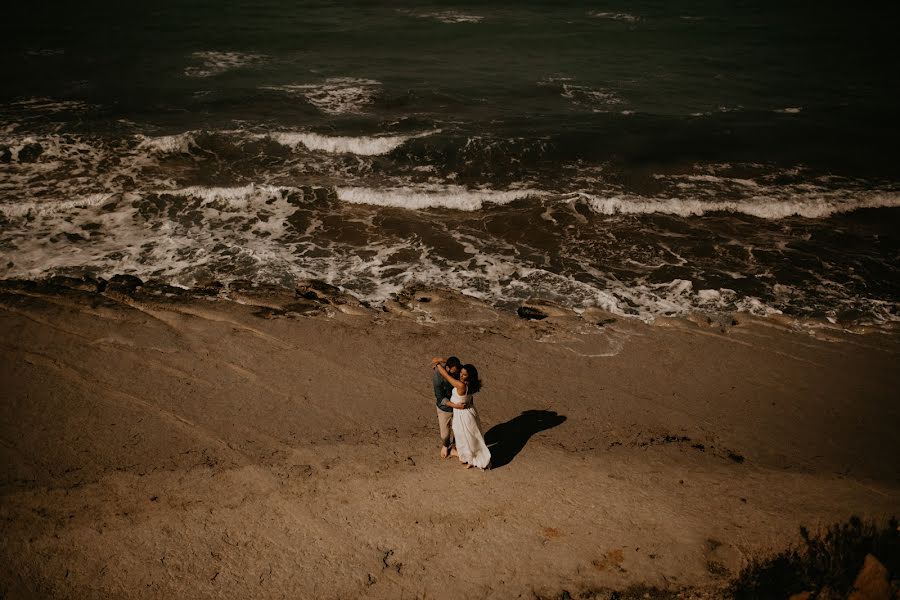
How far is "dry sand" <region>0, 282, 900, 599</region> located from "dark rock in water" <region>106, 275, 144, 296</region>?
214 millimetres

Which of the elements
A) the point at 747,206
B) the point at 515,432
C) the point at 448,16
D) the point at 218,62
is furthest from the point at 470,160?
the point at 448,16

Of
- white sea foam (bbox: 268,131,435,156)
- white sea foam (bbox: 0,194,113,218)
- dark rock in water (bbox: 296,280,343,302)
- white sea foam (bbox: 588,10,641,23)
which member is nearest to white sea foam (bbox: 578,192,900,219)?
white sea foam (bbox: 268,131,435,156)

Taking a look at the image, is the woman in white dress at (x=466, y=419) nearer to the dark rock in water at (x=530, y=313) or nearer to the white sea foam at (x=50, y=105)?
the dark rock in water at (x=530, y=313)

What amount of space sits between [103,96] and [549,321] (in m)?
19.2

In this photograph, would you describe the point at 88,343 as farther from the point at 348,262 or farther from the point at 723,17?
the point at 723,17

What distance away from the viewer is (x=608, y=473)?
621cm

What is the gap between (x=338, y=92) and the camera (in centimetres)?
2044

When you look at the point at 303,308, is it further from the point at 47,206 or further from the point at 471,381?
the point at 47,206

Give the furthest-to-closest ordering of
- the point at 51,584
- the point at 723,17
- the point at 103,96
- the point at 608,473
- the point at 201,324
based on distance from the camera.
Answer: the point at 723,17 → the point at 103,96 → the point at 201,324 → the point at 608,473 → the point at 51,584

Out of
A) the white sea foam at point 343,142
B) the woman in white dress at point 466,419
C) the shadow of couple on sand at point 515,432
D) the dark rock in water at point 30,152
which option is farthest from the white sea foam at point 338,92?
the woman in white dress at point 466,419

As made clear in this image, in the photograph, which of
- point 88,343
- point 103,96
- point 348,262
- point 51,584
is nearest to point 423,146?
point 348,262

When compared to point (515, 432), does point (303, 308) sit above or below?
above

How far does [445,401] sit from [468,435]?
46 cm

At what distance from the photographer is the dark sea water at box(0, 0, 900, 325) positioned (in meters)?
10.8
